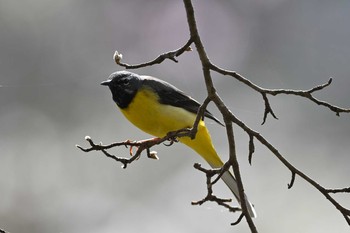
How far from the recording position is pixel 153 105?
10.5 feet

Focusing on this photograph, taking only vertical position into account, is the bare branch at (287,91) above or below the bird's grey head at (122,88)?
below

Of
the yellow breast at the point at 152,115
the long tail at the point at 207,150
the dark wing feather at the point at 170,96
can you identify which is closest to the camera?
the yellow breast at the point at 152,115

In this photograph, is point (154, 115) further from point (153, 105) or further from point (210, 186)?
point (210, 186)

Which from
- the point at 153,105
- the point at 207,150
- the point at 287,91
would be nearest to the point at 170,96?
the point at 153,105

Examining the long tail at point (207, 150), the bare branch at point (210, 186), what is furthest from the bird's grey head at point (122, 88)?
the bare branch at point (210, 186)

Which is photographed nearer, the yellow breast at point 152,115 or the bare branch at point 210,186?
the bare branch at point 210,186

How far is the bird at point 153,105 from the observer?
3156 mm

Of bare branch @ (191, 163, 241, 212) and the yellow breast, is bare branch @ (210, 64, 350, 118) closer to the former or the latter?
bare branch @ (191, 163, 241, 212)

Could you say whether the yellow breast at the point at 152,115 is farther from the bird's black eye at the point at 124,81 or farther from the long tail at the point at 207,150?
the long tail at the point at 207,150

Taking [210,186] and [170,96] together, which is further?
[170,96]

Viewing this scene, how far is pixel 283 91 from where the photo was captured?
2141 millimetres

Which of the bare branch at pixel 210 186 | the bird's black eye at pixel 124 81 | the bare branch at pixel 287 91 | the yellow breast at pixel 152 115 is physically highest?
the bird's black eye at pixel 124 81

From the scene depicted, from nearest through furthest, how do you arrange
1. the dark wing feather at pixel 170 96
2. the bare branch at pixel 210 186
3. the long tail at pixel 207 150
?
the bare branch at pixel 210 186
the dark wing feather at pixel 170 96
the long tail at pixel 207 150

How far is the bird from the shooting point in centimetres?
316
